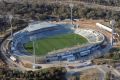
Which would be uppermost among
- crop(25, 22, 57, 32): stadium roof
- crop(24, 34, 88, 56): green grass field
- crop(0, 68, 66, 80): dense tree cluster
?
crop(25, 22, 57, 32): stadium roof

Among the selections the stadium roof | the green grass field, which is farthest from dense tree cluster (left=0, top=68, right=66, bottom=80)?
the stadium roof

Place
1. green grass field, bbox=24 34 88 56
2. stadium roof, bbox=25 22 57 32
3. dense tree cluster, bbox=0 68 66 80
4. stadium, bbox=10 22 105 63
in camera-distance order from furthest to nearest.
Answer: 1. stadium roof, bbox=25 22 57 32
2. green grass field, bbox=24 34 88 56
3. stadium, bbox=10 22 105 63
4. dense tree cluster, bbox=0 68 66 80

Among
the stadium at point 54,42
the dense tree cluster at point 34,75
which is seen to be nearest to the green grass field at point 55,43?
the stadium at point 54,42

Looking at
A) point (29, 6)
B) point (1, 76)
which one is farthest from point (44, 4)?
point (1, 76)

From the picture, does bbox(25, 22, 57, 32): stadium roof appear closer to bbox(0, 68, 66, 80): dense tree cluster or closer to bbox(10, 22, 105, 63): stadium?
bbox(10, 22, 105, 63): stadium

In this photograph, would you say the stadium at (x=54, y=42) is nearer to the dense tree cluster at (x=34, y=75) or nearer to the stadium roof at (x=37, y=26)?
the stadium roof at (x=37, y=26)

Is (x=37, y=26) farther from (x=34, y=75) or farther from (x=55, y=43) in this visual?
(x=34, y=75)

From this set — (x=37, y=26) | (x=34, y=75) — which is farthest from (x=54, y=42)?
(x=34, y=75)

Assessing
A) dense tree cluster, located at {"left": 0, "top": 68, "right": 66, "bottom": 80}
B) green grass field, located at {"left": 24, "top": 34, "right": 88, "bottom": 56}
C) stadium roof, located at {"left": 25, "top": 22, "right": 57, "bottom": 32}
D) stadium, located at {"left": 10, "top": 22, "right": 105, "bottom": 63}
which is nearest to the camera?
dense tree cluster, located at {"left": 0, "top": 68, "right": 66, "bottom": 80}
